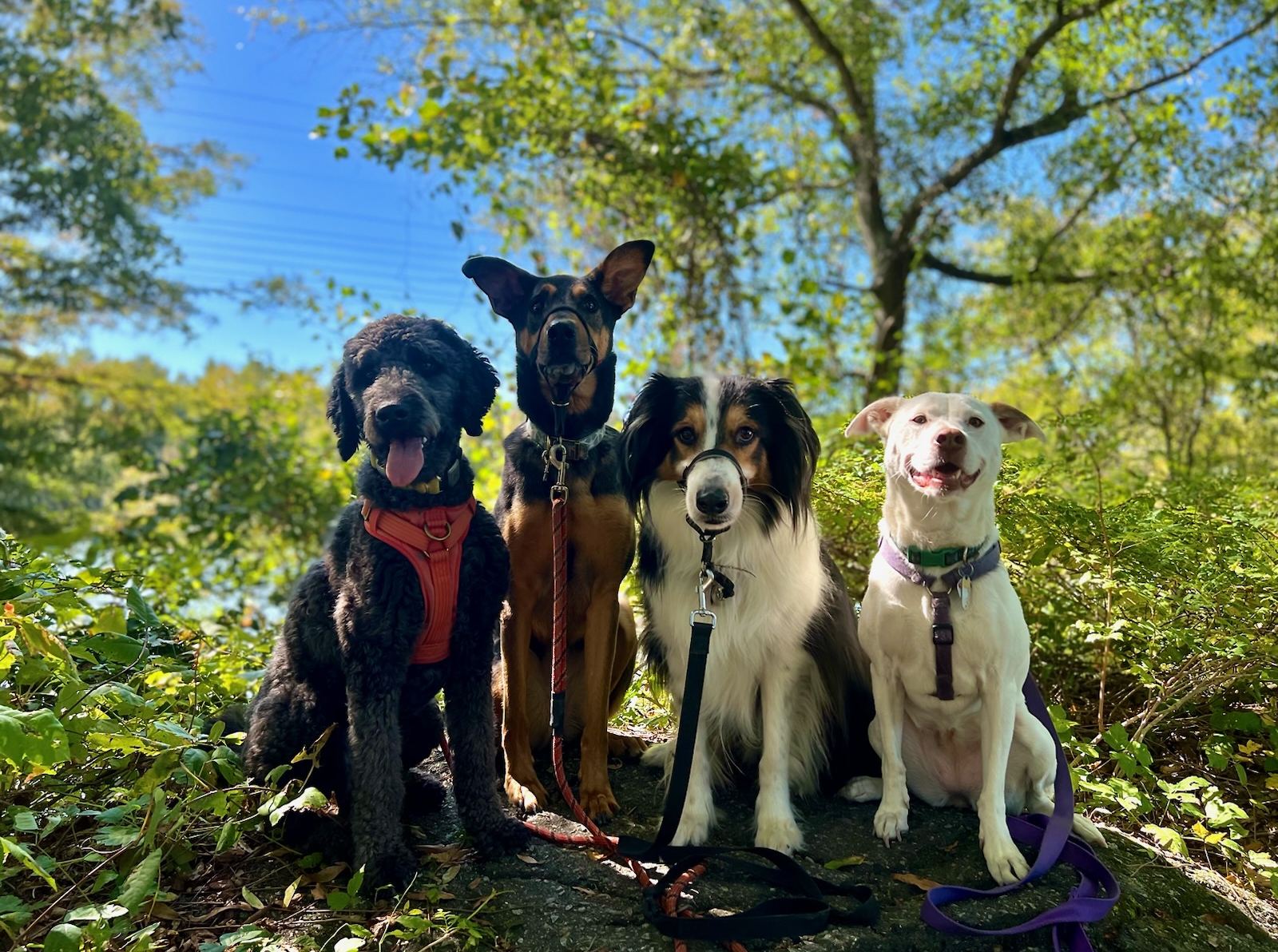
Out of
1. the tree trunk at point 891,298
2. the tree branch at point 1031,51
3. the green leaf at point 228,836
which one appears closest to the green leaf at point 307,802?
the green leaf at point 228,836

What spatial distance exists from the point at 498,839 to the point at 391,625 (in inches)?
31.3

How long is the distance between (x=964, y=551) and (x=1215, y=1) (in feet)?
28.7

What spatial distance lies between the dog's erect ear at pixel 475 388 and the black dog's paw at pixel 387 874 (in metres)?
1.27

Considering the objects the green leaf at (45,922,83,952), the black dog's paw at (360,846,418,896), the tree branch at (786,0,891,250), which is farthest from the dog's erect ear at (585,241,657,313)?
the tree branch at (786,0,891,250)

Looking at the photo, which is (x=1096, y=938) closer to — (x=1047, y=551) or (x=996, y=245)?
(x=1047, y=551)

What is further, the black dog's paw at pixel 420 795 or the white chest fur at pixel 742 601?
the black dog's paw at pixel 420 795

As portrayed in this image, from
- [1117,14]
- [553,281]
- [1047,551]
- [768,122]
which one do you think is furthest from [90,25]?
[1047,551]

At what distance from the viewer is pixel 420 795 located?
289 centimetres

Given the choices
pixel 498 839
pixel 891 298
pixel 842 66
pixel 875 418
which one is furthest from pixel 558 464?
pixel 842 66

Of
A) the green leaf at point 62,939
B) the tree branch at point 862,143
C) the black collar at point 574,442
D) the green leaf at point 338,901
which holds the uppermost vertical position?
the tree branch at point 862,143

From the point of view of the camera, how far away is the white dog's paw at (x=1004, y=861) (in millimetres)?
2381

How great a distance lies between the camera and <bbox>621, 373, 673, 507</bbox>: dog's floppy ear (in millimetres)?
2711

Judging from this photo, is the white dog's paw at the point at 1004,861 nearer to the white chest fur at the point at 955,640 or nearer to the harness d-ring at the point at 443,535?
the white chest fur at the point at 955,640

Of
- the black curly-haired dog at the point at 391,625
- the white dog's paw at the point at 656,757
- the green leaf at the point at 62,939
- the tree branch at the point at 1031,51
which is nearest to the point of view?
the green leaf at the point at 62,939
